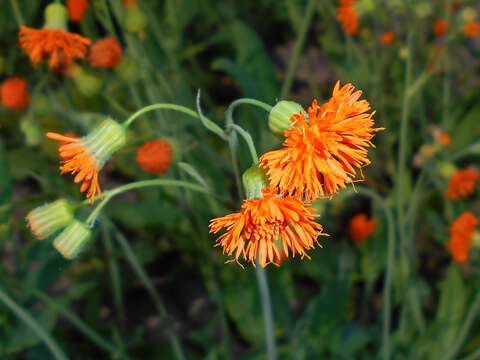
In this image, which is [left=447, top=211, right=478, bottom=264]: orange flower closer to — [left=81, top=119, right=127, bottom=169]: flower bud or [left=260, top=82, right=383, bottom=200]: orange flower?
[left=260, top=82, right=383, bottom=200]: orange flower

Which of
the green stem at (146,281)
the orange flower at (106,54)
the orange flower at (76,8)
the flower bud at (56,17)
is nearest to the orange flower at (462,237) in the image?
the green stem at (146,281)

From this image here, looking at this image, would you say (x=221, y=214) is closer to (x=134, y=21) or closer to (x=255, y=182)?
(x=134, y=21)

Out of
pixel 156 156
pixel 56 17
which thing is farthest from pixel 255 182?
pixel 56 17

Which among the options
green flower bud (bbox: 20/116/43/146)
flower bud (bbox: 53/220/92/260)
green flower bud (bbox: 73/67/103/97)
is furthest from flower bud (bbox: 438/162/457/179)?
green flower bud (bbox: 20/116/43/146)

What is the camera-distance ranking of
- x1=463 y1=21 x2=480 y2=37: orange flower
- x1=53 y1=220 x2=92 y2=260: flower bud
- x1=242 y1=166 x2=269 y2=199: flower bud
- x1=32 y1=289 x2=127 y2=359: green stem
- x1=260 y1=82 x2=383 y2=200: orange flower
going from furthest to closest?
1. x1=463 y1=21 x2=480 y2=37: orange flower
2. x1=32 y1=289 x2=127 y2=359: green stem
3. x1=53 y1=220 x2=92 y2=260: flower bud
4. x1=242 y1=166 x2=269 y2=199: flower bud
5. x1=260 y1=82 x2=383 y2=200: orange flower

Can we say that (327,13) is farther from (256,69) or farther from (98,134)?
(98,134)

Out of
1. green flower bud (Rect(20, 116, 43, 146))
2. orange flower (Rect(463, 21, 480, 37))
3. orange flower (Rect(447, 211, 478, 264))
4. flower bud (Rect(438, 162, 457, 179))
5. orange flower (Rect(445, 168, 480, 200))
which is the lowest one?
orange flower (Rect(447, 211, 478, 264))
